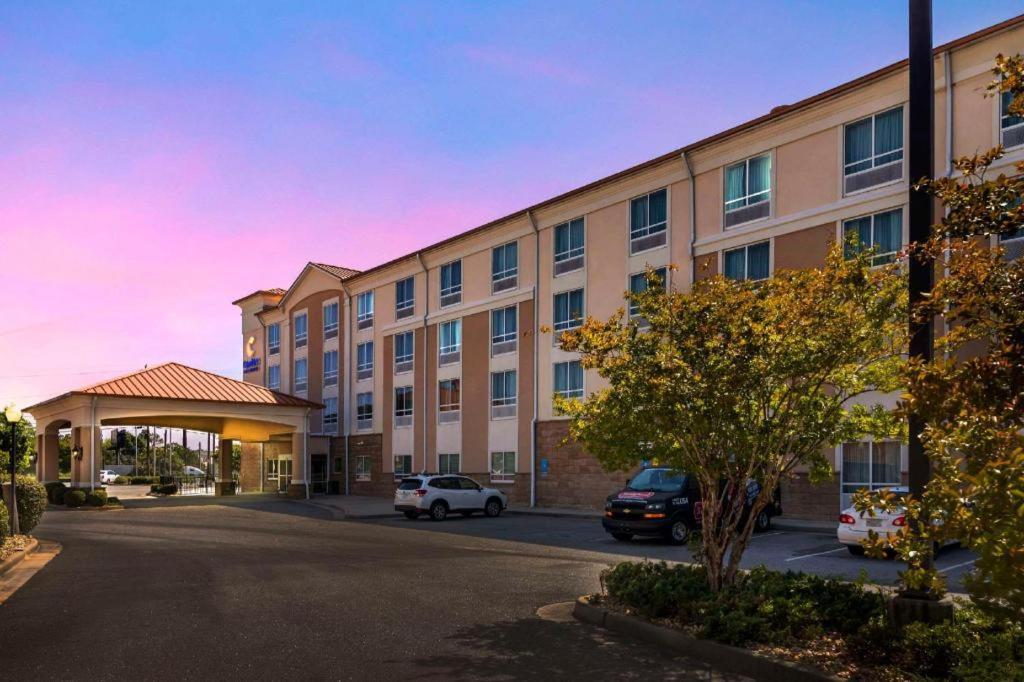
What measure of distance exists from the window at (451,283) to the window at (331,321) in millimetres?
12055

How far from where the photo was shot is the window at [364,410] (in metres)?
50.9

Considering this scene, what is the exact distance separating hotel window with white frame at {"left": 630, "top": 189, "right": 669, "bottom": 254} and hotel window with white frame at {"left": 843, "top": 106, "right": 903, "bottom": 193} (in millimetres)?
7231

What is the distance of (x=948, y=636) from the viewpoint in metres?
6.93

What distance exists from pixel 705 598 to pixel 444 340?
1413 inches

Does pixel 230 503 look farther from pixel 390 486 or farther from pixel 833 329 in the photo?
pixel 833 329

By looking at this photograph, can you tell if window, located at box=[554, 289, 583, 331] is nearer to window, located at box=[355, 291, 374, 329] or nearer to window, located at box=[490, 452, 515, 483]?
window, located at box=[490, 452, 515, 483]

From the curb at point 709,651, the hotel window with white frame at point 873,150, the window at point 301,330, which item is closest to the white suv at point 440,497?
the hotel window with white frame at point 873,150

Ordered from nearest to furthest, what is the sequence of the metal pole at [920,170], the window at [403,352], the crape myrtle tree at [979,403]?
1. the crape myrtle tree at [979,403]
2. the metal pole at [920,170]
3. the window at [403,352]

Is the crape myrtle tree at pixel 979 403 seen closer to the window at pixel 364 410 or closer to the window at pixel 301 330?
the window at pixel 364 410

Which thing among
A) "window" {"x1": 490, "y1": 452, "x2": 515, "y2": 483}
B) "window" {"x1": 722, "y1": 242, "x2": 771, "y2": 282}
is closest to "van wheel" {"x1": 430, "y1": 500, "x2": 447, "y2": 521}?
"window" {"x1": 490, "y1": 452, "x2": 515, "y2": 483}

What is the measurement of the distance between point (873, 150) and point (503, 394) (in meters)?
19.6

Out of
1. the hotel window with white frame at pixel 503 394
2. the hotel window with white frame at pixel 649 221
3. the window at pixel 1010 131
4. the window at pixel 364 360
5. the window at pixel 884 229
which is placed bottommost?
the hotel window with white frame at pixel 503 394

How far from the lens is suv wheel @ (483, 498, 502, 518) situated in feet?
108

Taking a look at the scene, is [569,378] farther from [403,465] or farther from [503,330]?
[403,465]
